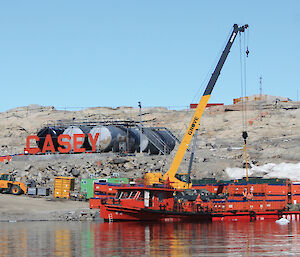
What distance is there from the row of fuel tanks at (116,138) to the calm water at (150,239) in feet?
106

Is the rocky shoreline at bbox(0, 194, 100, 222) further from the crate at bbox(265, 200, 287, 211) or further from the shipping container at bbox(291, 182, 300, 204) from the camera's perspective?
the shipping container at bbox(291, 182, 300, 204)

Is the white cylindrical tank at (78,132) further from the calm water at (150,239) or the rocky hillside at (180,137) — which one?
the calm water at (150,239)

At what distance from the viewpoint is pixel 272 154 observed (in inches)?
3327

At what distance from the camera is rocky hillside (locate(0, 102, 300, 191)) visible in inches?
3000

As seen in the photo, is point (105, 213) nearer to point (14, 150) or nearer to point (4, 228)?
point (4, 228)

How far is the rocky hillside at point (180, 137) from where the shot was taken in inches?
3000

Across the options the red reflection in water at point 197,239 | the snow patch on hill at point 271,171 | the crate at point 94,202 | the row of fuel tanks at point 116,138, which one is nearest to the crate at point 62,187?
the crate at point 94,202

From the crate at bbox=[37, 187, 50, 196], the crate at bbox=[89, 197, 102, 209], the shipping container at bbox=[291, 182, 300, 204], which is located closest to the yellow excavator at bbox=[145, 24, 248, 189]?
the crate at bbox=[89, 197, 102, 209]

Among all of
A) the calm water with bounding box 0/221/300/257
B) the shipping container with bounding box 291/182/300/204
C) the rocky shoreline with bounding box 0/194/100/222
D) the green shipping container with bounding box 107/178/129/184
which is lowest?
the calm water with bounding box 0/221/300/257

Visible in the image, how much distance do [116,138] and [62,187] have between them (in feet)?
56.0

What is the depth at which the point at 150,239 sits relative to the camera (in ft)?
127

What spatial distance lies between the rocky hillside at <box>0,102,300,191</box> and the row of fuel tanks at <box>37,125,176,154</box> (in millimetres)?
1932

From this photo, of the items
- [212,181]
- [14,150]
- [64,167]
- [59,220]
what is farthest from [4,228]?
[14,150]

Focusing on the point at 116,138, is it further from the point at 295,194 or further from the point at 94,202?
the point at 295,194
